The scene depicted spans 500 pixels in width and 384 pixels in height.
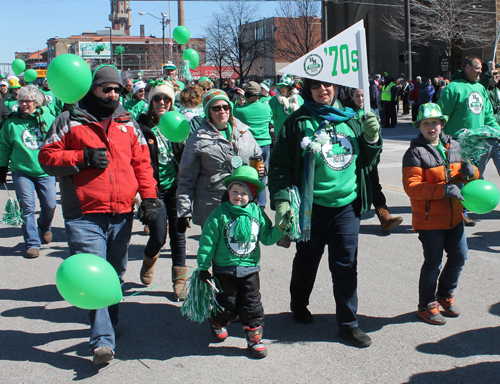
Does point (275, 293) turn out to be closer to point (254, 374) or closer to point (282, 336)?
point (282, 336)

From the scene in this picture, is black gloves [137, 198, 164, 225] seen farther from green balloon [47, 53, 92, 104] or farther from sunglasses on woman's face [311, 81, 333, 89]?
sunglasses on woman's face [311, 81, 333, 89]

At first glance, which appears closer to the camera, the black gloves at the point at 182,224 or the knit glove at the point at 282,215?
the knit glove at the point at 282,215

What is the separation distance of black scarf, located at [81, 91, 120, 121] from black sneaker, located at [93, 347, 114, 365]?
159 cm

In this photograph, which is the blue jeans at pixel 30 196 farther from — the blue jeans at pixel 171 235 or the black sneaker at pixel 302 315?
the black sneaker at pixel 302 315

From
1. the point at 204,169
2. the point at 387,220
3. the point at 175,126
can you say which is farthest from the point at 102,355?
the point at 387,220

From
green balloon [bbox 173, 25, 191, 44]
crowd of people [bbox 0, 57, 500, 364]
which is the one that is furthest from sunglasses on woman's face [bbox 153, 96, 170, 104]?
green balloon [bbox 173, 25, 191, 44]

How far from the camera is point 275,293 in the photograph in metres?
5.24

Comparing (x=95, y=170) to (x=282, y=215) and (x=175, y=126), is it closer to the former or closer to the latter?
(x=175, y=126)

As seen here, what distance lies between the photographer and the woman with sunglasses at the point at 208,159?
4609 mm

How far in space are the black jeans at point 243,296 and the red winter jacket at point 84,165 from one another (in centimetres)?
89

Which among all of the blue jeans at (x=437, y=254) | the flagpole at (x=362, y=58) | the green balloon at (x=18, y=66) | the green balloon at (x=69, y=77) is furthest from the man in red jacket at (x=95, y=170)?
the green balloon at (x=18, y=66)

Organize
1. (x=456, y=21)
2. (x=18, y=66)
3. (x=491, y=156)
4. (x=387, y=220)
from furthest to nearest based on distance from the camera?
(x=456, y=21), (x=18, y=66), (x=491, y=156), (x=387, y=220)

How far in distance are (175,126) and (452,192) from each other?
89.0 inches

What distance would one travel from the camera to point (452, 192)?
4.19m
